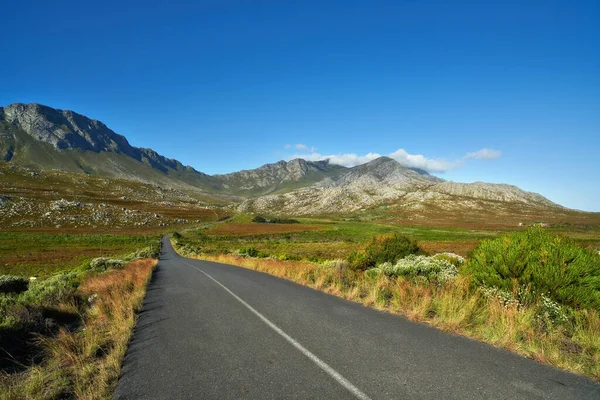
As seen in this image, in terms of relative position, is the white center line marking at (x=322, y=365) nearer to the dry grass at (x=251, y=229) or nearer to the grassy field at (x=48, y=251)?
the grassy field at (x=48, y=251)

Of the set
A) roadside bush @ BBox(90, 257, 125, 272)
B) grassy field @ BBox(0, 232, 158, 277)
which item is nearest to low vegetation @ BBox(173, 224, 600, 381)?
roadside bush @ BBox(90, 257, 125, 272)

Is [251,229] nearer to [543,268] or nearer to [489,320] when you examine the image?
[543,268]

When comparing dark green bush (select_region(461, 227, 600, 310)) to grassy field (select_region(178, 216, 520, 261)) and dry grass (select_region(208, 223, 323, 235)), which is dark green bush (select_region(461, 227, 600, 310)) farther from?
dry grass (select_region(208, 223, 323, 235))

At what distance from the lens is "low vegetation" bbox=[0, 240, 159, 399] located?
4910 mm

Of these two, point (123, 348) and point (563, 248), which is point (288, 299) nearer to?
point (123, 348)

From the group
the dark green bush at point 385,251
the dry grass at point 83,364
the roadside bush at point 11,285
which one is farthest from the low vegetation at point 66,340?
the dark green bush at point 385,251

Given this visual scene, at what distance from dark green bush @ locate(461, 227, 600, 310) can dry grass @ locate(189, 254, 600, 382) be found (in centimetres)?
51

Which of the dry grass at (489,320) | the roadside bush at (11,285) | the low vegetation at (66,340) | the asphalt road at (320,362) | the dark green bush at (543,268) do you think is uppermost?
the dark green bush at (543,268)

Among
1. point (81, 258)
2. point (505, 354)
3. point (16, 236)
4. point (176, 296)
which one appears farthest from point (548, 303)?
point (16, 236)

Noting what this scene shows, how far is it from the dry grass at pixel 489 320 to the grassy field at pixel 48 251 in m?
35.6

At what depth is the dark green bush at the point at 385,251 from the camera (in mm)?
18031

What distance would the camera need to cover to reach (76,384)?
192 inches

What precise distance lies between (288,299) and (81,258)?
46868mm

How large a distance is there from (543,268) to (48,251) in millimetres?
66549
